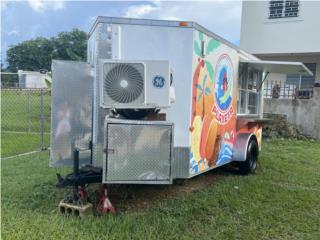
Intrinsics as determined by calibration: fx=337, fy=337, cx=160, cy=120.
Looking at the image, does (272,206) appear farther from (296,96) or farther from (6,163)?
(296,96)

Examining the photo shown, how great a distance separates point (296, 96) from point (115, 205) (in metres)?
10.1

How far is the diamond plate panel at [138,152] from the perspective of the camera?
3764 millimetres

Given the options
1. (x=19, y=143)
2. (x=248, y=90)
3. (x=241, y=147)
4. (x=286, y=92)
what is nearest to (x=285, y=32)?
(x=286, y=92)

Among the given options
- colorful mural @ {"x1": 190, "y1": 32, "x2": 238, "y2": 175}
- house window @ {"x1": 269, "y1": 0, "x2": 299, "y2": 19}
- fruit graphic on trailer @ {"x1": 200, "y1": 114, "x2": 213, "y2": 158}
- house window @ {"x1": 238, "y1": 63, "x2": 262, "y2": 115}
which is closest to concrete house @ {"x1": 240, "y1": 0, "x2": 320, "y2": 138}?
house window @ {"x1": 269, "y1": 0, "x2": 299, "y2": 19}

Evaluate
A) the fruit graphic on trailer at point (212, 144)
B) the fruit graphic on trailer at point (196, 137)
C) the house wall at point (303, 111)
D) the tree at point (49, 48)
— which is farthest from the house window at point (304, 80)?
the tree at point (49, 48)

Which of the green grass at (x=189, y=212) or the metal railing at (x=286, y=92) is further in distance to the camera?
the metal railing at (x=286, y=92)

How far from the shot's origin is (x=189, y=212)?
4.34 metres

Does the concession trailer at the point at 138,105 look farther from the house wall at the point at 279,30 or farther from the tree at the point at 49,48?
the tree at the point at 49,48

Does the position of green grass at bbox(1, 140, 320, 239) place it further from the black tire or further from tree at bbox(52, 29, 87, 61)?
tree at bbox(52, 29, 87, 61)

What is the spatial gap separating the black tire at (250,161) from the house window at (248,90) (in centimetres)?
72

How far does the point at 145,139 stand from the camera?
3.83 m

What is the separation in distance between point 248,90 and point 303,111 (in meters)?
6.20

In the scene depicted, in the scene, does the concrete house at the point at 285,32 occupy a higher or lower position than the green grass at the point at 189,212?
higher

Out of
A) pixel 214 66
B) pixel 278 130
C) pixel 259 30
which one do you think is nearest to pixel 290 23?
pixel 259 30
